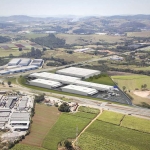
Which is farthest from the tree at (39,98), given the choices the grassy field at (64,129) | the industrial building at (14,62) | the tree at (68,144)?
the industrial building at (14,62)

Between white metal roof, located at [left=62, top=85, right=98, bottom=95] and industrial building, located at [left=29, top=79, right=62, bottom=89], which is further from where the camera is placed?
industrial building, located at [left=29, top=79, right=62, bottom=89]

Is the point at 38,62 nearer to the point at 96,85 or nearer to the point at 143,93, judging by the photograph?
the point at 96,85

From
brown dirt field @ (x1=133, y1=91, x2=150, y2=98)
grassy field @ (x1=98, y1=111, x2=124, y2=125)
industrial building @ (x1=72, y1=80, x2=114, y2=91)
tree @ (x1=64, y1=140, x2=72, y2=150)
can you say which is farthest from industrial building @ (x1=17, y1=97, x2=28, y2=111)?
brown dirt field @ (x1=133, y1=91, x2=150, y2=98)

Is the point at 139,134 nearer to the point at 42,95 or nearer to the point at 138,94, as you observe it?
the point at 138,94

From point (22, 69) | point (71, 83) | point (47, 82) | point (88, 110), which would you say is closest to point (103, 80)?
point (71, 83)

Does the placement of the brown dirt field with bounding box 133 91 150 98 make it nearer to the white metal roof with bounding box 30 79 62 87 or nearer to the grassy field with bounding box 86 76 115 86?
the grassy field with bounding box 86 76 115 86

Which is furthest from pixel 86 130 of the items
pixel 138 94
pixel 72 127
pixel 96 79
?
pixel 96 79
